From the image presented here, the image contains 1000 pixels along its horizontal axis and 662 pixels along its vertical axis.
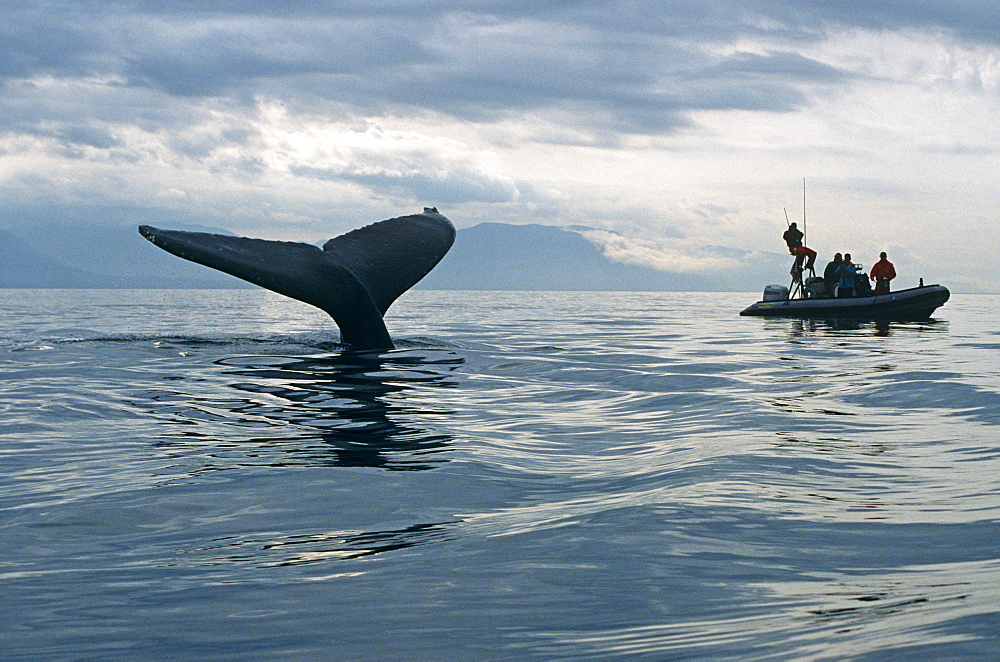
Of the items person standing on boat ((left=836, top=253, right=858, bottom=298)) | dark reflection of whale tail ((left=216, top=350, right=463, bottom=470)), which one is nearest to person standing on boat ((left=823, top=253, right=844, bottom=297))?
person standing on boat ((left=836, top=253, right=858, bottom=298))

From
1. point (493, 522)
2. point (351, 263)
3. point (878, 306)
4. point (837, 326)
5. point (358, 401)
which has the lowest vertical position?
point (493, 522)

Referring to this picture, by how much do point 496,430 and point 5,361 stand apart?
8.86m

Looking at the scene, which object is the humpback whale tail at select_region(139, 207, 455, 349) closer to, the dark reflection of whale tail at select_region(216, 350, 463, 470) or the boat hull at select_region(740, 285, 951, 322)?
the dark reflection of whale tail at select_region(216, 350, 463, 470)

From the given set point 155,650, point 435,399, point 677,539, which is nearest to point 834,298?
point 435,399

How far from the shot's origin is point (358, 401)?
29.8ft

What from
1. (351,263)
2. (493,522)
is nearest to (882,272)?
(351,263)

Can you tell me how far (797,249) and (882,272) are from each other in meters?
3.23

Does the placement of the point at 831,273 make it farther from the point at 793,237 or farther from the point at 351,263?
the point at 351,263

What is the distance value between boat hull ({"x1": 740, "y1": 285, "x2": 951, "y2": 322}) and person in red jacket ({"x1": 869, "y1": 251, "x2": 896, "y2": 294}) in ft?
2.80

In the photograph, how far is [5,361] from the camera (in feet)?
42.6

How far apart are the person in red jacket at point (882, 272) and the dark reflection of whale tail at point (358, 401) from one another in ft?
68.2

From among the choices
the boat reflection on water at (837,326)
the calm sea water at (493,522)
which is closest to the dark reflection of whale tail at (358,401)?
the calm sea water at (493,522)

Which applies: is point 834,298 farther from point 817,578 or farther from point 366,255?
point 817,578

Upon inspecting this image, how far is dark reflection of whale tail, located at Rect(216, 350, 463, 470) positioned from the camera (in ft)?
21.5
